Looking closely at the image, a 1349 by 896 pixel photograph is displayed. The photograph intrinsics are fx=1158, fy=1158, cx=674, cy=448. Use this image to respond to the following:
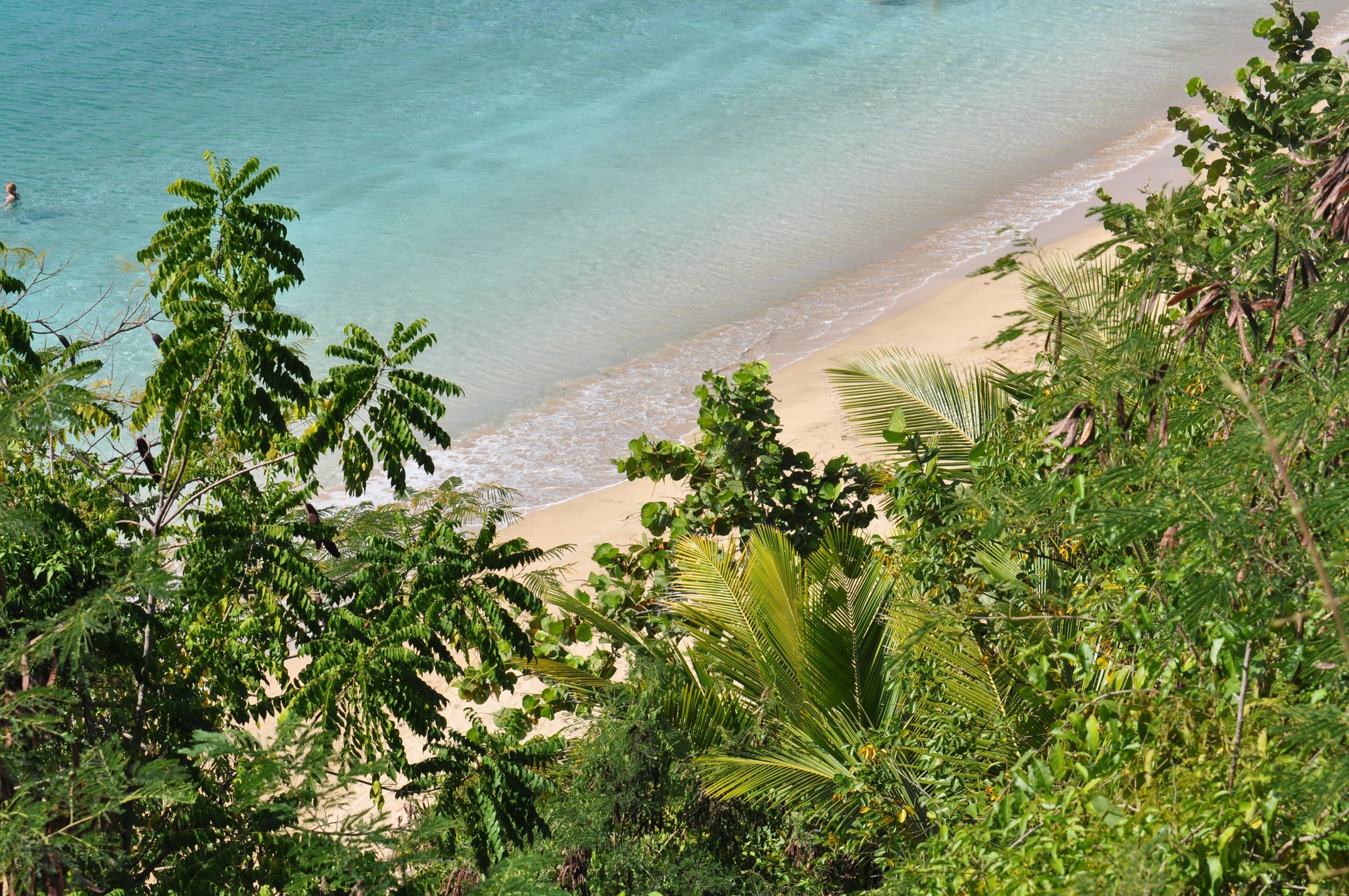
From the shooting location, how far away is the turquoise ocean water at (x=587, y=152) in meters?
13.9

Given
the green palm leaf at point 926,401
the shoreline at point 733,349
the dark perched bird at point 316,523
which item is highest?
the shoreline at point 733,349

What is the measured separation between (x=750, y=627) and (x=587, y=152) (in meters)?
16.3

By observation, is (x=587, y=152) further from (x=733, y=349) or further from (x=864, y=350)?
(x=864, y=350)

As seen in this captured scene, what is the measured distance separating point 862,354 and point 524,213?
11.8 m

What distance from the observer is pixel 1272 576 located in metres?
2.78

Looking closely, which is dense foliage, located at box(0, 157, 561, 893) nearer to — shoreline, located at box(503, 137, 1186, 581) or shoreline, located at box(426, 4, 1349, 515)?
shoreline, located at box(503, 137, 1186, 581)

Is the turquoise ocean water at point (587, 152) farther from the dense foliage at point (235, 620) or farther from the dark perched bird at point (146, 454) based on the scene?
the dense foliage at point (235, 620)

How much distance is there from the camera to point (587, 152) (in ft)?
66.0

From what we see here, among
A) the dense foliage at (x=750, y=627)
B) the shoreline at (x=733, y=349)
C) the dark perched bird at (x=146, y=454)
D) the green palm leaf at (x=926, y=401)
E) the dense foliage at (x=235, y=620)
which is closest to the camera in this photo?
the dense foliage at (x=750, y=627)

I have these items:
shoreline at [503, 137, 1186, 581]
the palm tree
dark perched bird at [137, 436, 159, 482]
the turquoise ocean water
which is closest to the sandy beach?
shoreline at [503, 137, 1186, 581]

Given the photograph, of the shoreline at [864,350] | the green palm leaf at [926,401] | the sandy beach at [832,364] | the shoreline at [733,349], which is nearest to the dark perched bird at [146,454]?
the shoreline at [864,350]

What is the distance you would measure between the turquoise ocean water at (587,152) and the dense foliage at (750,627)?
19.5ft

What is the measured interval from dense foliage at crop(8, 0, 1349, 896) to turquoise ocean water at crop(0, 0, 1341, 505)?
5.95 metres

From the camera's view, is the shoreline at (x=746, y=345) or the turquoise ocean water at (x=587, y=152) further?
the turquoise ocean water at (x=587, y=152)
